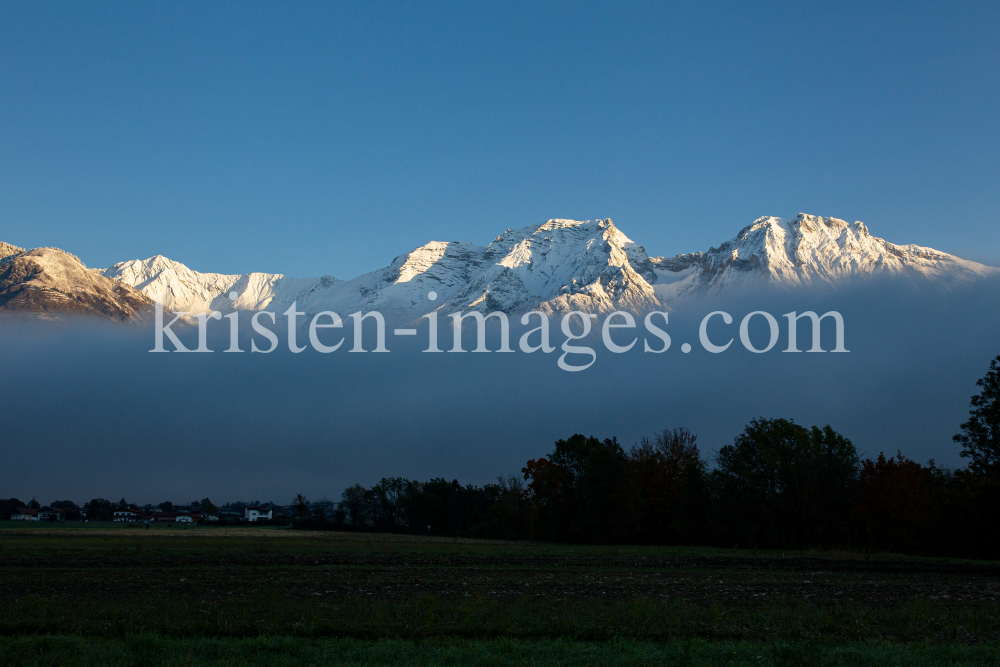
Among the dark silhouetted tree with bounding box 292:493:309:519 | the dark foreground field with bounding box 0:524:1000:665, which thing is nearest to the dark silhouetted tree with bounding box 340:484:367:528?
the dark silhouetted tree with bounding box 292:493:309:519

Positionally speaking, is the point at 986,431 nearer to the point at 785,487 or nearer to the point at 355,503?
the point at 785,487

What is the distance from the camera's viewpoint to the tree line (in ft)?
161

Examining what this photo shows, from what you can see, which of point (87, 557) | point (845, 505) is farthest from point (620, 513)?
point (87, 557)

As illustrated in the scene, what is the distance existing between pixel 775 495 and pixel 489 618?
57267mm

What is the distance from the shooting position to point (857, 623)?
1509 cm

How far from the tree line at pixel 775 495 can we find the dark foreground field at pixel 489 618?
25.1m

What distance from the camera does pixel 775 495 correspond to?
6500 cm

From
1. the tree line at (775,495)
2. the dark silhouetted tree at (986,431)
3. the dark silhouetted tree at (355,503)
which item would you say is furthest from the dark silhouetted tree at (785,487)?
the dark silhouetted tree at (355,503)

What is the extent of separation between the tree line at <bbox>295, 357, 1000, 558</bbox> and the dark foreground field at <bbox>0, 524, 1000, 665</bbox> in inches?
987

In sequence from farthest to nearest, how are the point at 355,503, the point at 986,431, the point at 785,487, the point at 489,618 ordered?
1. the point at 355,503
2. the point at 785,487
3. the point at 986,431
4. the point at 489,618

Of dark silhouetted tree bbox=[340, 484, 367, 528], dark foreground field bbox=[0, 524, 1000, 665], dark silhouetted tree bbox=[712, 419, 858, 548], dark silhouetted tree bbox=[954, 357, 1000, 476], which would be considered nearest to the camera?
dark foreground field bbox=[0, 524, 1000, 665]

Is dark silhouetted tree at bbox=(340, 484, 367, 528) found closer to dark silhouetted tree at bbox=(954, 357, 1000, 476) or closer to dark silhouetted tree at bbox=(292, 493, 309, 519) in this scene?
dark silhouetted tree at bbox=(292, 493, 309, 519)

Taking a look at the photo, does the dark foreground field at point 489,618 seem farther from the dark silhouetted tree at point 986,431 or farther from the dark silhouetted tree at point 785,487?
the dark silhouetted tree at point 785,487


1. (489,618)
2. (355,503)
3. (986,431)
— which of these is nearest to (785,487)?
(986,431)
